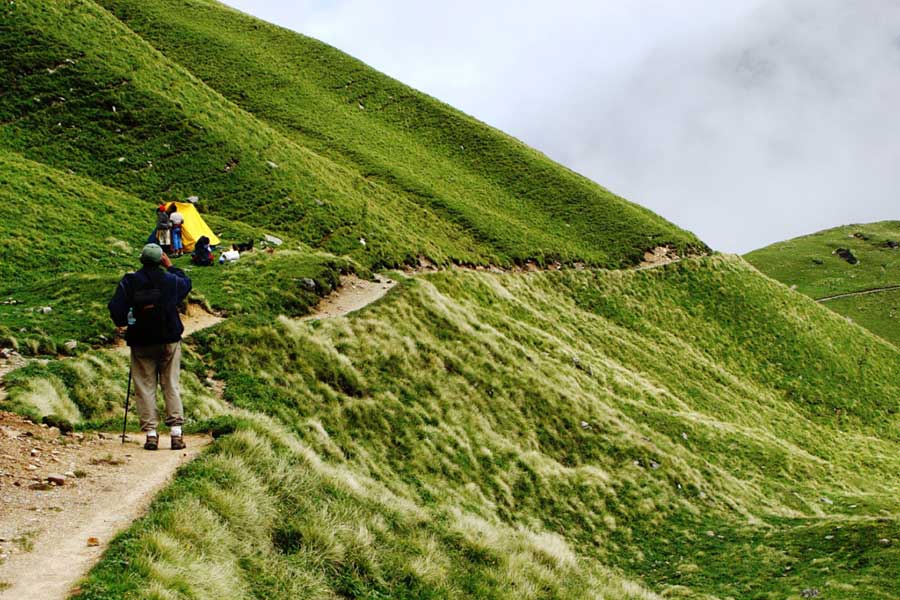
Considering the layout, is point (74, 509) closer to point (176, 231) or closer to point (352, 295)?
point (352, 295)

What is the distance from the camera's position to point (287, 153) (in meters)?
51.5

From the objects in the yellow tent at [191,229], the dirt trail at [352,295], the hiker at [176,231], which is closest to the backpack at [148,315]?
the dirt trail at [352,295]

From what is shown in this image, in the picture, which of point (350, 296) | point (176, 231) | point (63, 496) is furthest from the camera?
point (176, 231)

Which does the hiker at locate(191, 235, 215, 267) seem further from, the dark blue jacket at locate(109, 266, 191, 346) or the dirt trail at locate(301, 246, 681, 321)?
the dark blue jacket at locate(109, 266, 191, 346)

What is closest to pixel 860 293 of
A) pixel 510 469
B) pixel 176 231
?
pixel 510 469

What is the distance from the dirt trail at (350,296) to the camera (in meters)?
Result: 28.5

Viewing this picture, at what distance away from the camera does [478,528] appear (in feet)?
48.1

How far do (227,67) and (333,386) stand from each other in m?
66.7

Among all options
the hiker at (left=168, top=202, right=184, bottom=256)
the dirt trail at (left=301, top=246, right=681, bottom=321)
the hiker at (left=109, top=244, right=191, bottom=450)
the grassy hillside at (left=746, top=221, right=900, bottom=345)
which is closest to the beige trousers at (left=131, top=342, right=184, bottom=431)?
the hiker at (left=109, top=244, right=191, bottom=450)

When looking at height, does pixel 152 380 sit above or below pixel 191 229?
below

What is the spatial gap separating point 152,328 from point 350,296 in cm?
1972

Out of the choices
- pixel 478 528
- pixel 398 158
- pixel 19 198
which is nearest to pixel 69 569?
pixel 478 528

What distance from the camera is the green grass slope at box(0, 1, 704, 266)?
42.4 metres

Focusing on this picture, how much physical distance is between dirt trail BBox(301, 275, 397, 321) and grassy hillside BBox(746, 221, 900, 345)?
105 meters
